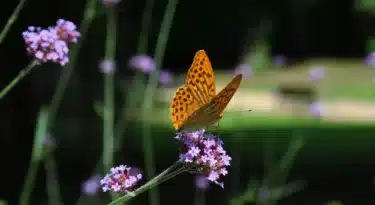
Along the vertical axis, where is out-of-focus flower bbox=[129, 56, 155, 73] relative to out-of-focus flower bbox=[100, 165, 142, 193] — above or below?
above

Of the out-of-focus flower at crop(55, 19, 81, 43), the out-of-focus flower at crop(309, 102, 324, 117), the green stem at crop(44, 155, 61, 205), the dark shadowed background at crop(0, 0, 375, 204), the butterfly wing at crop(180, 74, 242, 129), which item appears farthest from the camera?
→ the dark shadowed background at crop(0, 0, 375, 204)

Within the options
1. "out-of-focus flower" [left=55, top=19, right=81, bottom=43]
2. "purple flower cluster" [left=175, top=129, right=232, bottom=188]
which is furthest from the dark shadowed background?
"purple flower cluster" [left=175, top=129, right=232, bottom=188]

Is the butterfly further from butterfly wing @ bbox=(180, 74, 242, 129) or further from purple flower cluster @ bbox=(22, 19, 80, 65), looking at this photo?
purple flower cluster @ bbox=(22, 19, 80, 65)

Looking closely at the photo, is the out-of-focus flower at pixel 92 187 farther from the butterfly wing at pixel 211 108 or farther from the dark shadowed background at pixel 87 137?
the butterfly wing at pixel 211 108

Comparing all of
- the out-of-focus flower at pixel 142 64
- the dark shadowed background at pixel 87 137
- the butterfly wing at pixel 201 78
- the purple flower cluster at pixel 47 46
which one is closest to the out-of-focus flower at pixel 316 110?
the dark shadowed background at pixel 87 137

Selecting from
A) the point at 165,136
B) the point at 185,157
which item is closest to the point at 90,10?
the point at 185,157

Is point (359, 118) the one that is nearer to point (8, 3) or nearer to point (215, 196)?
point (215, 196)

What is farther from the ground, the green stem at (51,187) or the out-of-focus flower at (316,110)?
the out-of-focus flower at (316,110)

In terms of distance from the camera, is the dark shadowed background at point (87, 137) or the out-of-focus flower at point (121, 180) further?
the dark shadowed background at point (87, 137)
